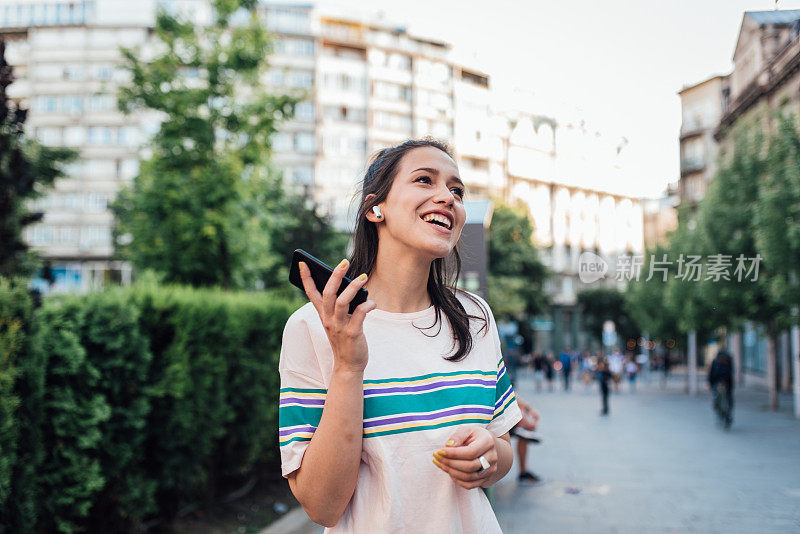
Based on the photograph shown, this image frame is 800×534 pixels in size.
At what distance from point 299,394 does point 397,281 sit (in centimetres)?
42

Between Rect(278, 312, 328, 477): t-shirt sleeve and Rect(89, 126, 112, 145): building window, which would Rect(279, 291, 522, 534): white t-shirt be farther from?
Rect(89, 126, 112, 145): building window

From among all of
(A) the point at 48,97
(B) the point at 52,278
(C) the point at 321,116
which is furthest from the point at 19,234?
(A) the point at 48,97

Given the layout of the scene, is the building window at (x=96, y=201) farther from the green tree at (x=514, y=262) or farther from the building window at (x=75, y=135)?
the green tree at (x=514, y=262)

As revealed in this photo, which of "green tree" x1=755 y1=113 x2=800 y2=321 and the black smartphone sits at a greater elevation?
"green tree" x1=755 y1=113 x2=800 y2=321

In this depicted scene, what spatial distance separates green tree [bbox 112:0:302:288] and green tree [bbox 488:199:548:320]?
102ft

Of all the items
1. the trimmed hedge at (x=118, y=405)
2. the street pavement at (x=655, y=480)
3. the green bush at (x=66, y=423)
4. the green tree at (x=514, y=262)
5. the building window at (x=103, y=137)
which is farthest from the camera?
Result: the building window at (x=103, y=137)

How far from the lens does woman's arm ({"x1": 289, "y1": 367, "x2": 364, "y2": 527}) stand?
172cm

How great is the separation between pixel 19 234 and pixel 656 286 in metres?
31.1

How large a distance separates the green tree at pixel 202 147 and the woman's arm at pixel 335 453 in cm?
1362

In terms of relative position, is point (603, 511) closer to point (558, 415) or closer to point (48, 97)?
point (558, 415)

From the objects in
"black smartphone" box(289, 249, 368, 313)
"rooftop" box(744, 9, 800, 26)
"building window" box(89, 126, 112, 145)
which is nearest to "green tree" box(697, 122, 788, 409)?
"rooftop" box(744, 9, 800, 26)

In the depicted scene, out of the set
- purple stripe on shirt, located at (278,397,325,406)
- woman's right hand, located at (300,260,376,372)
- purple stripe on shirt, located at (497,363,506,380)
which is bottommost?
purple stripe on shirt, located at (278,397,325,406)

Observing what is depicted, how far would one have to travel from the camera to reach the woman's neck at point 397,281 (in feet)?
6.69

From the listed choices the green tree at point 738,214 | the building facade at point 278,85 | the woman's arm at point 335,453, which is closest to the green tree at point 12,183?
the woman's arm at point 335,453
